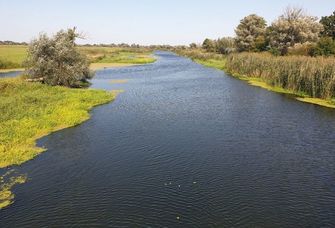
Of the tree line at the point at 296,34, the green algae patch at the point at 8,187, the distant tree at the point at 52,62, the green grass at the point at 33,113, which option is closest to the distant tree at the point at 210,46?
the tree line at the point at 296,34

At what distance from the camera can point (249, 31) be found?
94312 mm

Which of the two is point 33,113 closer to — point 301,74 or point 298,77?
point 301,74

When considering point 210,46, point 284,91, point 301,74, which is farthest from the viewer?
point 210,46

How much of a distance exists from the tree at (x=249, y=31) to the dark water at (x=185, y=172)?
6355 cm

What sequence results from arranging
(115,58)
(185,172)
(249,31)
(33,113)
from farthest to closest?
(115,58)
(249,31)
(33,113)
(185,172)

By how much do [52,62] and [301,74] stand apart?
31016 millimetres

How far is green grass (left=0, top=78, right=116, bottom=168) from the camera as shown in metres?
21.5

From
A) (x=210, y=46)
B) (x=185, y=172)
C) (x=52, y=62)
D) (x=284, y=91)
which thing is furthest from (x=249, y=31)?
(x=185, y=172)

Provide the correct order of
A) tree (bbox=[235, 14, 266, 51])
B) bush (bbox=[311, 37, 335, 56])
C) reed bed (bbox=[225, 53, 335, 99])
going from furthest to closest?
tree (bbox=[235, 14, 266, 51])
bush (bbox=[311, 37, 335, 56])
reed bed (bbox=[225, 53, 335, 99])

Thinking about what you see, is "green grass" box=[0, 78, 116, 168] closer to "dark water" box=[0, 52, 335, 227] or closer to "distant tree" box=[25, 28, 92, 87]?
"dark water" box=[0, 52, 335, 227]

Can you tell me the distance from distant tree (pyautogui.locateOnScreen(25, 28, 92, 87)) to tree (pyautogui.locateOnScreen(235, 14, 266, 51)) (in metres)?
56.1

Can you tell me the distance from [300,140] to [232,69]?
1855 inches

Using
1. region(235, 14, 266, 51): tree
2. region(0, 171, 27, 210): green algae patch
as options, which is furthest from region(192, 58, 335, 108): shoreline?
region(235, 14, 266, 51): tree

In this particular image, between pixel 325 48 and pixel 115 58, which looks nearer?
pixel 325 48
